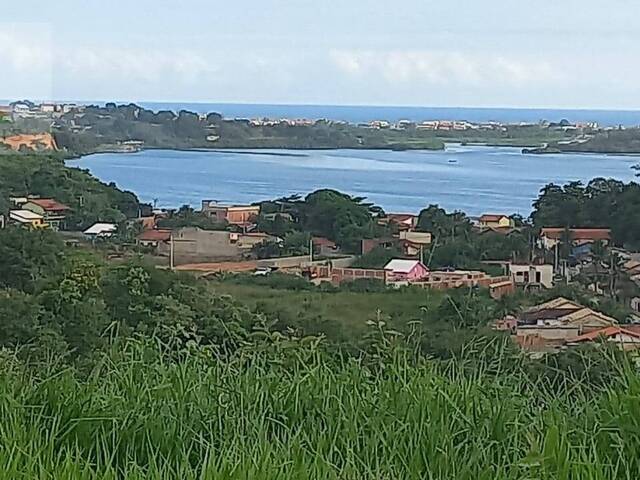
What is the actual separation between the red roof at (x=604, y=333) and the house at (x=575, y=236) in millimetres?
404

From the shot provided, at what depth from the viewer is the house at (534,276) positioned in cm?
467

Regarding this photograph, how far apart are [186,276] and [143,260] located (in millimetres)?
211

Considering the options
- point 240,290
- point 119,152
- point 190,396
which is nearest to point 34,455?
point 190,396

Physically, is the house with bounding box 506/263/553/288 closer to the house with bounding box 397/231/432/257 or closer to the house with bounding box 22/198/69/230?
the house with bounding box 397/231/432/257

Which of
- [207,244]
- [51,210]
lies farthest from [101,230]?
[207,244]

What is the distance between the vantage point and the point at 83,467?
2.96m

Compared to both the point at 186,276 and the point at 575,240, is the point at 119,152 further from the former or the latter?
the point at 575,240

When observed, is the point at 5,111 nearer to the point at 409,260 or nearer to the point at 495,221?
the point at 409,260

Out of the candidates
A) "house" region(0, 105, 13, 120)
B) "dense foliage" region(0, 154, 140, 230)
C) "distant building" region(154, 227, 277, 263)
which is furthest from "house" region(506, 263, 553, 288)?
"house" region(0, 105, 13, 120)

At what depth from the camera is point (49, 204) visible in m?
5.16

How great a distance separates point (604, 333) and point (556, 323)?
207 millimetres

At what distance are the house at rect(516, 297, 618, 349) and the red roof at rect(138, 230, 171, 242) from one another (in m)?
1.59

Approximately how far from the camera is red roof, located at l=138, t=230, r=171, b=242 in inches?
195

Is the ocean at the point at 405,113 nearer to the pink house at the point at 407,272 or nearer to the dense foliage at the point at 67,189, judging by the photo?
the dense foliage at the point at 67,189
